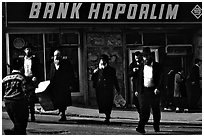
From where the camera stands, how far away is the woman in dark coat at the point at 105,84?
1002cm

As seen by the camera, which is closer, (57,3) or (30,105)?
(30,105)

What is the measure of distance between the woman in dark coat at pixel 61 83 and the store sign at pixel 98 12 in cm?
116

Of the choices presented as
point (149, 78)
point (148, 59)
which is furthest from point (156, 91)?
point (148, 59)

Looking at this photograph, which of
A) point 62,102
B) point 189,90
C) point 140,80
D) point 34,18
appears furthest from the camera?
point 189,90

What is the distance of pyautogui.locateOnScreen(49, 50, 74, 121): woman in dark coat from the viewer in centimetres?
979

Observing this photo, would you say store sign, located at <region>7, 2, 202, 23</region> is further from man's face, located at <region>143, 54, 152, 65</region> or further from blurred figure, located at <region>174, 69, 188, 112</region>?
man's face, located at <region>143, 54, 152, 65</region>

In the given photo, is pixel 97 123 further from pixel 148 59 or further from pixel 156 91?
pixel 148 59

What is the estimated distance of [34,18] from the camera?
10711 mm

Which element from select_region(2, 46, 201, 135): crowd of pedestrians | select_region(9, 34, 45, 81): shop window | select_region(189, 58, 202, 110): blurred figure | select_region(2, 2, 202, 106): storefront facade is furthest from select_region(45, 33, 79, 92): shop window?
select_region(189, 58, 202, 110): blurred figure

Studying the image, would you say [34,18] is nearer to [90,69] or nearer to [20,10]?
[20,10]

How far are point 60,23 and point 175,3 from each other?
8.99 ft

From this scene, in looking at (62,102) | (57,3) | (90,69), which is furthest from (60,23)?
(62,102)

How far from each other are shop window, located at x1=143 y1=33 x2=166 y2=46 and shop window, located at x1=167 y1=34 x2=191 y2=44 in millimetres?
153

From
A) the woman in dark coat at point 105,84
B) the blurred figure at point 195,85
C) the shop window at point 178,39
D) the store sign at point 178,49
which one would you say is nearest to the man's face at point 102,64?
the woman in dark coat at point 105,84
